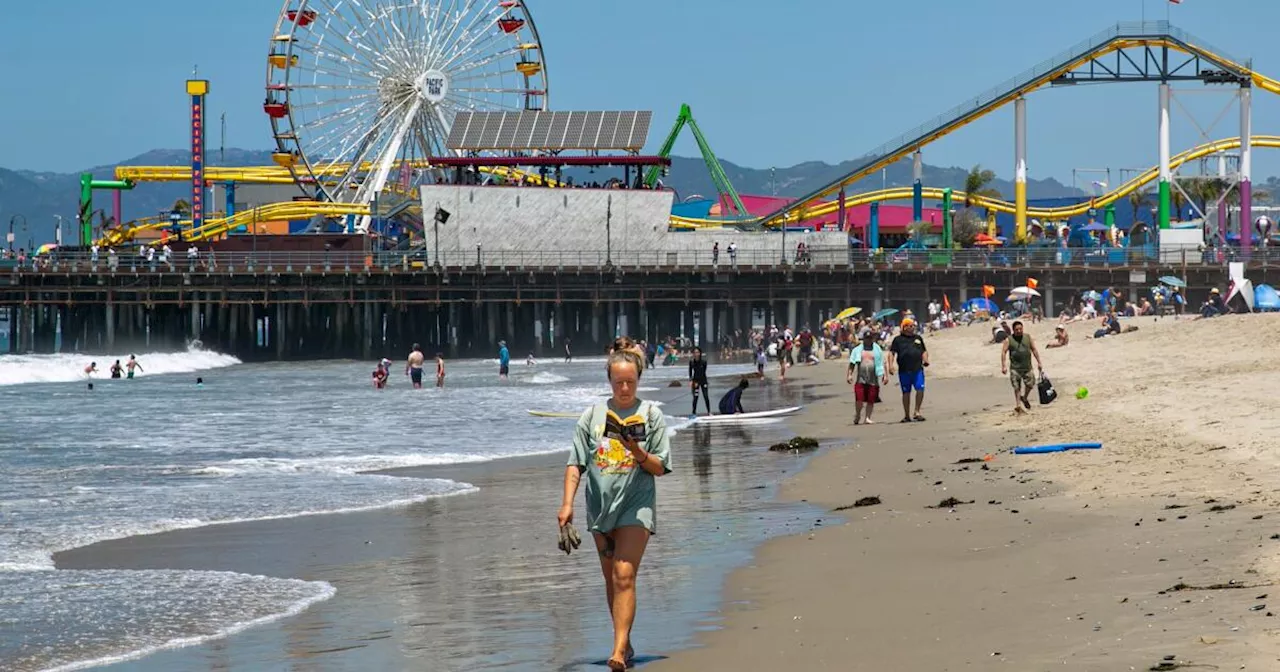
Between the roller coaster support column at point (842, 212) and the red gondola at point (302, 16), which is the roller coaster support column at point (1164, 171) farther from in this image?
the red gondola at point (302, 16)

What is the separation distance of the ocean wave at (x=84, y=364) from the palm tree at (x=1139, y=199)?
54411 mm

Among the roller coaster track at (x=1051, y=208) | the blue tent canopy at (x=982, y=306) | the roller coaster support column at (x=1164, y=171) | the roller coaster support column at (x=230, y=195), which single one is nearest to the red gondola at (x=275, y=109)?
the roller coaster track at (x=1051, y=208)

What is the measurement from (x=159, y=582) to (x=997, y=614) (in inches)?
236

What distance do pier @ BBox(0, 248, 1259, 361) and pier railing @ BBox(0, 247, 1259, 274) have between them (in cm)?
9

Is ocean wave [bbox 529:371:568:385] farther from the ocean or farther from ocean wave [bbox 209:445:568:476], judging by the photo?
ocean wave [bbox 209:445:568:476]

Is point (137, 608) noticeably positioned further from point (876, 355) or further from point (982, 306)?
point (982, 306)

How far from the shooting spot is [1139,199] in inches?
3915

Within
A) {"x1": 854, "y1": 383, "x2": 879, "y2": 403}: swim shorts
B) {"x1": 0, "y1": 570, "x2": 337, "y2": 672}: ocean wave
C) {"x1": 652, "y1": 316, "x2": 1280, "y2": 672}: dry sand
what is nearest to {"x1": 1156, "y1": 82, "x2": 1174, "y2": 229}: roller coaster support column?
{"x1": 854, "y1": 383, "x2": 879, "y2": 403}: swim shorts

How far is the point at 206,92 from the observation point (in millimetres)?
87750

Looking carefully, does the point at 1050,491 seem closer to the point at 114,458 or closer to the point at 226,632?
the point at 226,632

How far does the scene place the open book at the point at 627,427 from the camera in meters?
7.69

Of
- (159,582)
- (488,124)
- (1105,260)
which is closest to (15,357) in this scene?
(488,124)

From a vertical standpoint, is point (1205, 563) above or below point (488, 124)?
below

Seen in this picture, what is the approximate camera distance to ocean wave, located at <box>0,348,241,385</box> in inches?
2307
